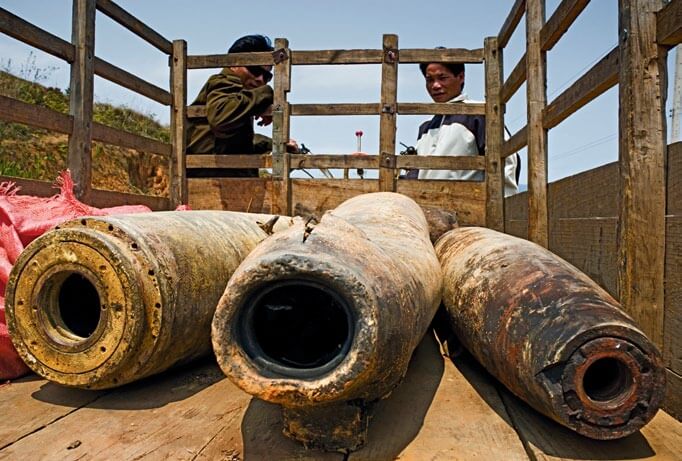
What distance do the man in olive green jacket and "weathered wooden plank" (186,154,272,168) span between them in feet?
0.61

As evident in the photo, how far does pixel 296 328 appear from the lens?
1757mm

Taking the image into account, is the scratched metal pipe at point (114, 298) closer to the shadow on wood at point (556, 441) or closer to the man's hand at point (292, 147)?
the shadow on wood at point (556, 441)

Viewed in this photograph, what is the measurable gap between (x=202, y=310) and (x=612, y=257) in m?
1.87

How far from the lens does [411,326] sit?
1.81 meters

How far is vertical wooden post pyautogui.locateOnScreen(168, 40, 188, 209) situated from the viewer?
5688mm

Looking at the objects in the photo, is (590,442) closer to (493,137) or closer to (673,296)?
(673,296)

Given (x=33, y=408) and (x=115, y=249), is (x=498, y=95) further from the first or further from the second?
(x=33, y=408)

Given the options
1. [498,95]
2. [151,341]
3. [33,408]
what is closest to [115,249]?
[151,341]

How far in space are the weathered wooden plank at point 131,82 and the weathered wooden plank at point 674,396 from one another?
437 centimetres

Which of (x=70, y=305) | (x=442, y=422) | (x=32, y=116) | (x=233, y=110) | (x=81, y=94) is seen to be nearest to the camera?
(x=442, y=422)

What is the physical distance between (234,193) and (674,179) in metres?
4.08

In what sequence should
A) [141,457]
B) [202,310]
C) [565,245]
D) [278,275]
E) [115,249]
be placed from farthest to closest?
[565,245] < [202,310] < [115,249] < [141,457] < [278,275]

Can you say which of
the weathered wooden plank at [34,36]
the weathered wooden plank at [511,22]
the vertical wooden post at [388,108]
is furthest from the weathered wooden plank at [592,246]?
the weathered wooden plank at [34,36]

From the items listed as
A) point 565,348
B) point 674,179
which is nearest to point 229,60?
point 674,179
